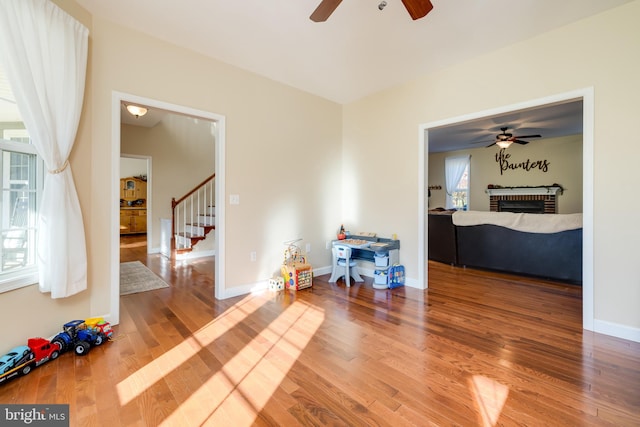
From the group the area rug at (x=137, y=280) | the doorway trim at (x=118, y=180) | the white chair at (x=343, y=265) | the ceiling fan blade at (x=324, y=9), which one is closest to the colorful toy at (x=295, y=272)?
the white chair at (x=343, y=265)

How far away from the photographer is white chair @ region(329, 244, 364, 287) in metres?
3.88

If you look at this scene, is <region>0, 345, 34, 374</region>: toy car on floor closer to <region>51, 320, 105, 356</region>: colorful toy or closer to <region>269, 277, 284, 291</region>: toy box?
<region>51, 320, 105, 356</region>: colorful toy

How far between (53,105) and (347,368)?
2.78m

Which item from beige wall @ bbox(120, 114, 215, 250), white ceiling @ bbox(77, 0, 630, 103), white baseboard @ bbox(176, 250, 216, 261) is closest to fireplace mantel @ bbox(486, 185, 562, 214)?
white ceiling @ bbox(77, 0, 630, 103)

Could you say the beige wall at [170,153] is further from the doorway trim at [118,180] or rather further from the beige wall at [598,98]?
the beige wall at [598,98]

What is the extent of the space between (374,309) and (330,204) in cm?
195

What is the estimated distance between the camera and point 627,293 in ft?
7.89

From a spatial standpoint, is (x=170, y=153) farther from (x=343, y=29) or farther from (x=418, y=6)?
(x=418, y=6)

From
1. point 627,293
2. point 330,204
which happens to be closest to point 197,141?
point 330,204

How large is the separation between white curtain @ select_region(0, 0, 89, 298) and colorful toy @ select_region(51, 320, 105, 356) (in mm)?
255

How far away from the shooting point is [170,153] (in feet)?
22.3

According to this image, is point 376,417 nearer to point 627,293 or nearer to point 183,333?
point 183,333

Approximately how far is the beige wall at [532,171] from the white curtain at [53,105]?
8.66 metres

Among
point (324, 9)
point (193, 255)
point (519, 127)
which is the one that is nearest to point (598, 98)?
point (324, 9)
